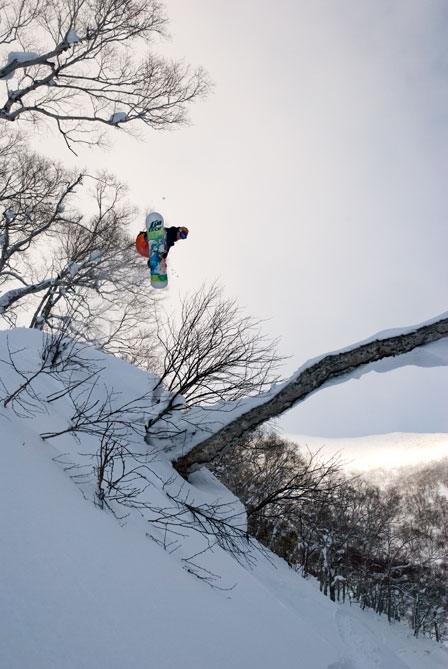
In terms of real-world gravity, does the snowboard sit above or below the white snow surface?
above

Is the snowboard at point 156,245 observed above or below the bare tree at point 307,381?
above

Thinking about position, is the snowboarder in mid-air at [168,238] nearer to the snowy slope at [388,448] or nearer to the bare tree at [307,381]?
the bare tree at [307,381]

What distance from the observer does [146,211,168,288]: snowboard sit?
25.2 ft

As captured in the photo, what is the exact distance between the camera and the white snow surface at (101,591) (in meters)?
1.06

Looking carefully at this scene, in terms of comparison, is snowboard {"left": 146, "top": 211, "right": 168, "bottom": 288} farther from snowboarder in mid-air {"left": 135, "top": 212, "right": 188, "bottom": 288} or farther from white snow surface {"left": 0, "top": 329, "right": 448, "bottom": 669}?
white snow surface {"left": 0, "top": 329, "right": 448, "bottom": 669}

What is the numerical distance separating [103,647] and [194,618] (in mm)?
727

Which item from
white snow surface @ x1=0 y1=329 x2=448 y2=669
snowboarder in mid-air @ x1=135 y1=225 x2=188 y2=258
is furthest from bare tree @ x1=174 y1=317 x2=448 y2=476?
Result: snowboarder in mid-air @ x1=135 y1=225 x2=188 y2=258

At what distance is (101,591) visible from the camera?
137 centimetres

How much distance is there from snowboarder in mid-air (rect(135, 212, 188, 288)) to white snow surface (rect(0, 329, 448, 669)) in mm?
4770

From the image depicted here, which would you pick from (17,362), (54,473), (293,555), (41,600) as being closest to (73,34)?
(17,362)

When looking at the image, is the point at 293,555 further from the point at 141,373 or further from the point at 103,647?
the point at 103,647

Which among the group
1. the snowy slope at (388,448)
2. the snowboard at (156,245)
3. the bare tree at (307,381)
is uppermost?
the snowboard at (156,245)

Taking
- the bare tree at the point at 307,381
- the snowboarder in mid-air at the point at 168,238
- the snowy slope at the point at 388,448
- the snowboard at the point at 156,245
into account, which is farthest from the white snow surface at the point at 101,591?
the snowy slope at the point at 388,448

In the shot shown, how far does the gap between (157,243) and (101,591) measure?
7.04 metres
